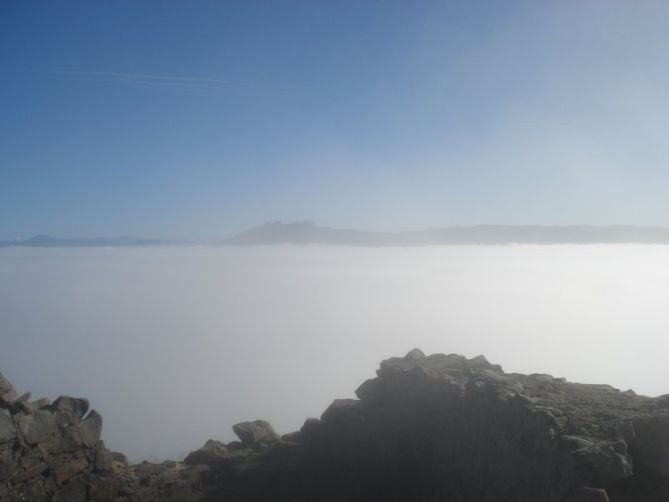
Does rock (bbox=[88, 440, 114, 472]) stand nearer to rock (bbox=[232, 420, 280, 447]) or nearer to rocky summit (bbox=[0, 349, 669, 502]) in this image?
rocky summit (bbox=[0, 349, 669, 502])

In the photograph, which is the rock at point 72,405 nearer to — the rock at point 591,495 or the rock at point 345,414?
the rock at point 345,414

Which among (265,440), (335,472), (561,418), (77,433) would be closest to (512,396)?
(561,418)

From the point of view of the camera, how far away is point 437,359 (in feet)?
82.9

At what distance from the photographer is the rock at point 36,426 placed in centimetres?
1848

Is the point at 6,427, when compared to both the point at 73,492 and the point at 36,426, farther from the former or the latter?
Answer: the point at 73,492

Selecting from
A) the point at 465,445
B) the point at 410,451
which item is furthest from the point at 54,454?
the point at 465,445

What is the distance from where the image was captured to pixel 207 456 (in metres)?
24.2

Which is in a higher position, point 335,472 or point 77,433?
point 77,433

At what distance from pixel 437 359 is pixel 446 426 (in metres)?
6.53

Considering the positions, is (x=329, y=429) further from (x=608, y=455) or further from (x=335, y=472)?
(x=608, y=455)

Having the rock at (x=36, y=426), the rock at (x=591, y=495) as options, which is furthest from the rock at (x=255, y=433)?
the rock at (x=591, y=495)

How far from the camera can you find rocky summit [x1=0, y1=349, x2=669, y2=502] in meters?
14.2

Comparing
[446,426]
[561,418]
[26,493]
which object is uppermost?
[561,418]

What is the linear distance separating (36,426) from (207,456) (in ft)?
25.2
